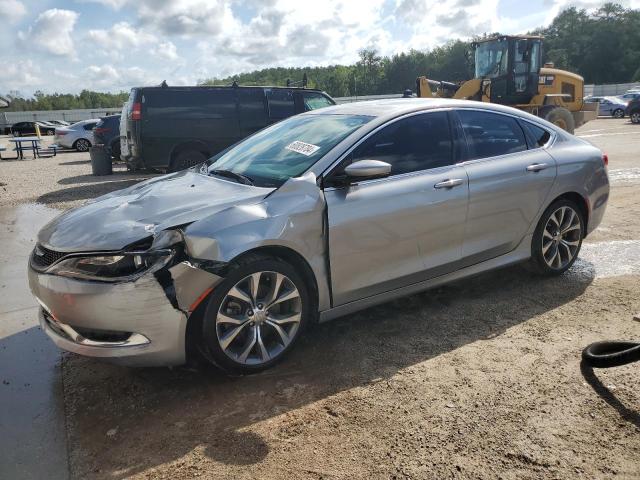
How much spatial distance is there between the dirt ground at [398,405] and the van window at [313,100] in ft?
26.5

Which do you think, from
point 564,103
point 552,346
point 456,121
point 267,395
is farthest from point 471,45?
point 267,395

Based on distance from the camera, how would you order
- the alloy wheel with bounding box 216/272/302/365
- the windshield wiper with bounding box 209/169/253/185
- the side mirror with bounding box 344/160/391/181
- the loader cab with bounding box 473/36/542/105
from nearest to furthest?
the alloy wheel with bounding box 216/272/302/365
the side mirror with bounding box 344/160/391/181
the windshield wiper with bounding box 209/169/253/185
the loader cab with bounding box 473/36/542/105

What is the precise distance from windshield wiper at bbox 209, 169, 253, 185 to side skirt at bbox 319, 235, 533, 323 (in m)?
1.04

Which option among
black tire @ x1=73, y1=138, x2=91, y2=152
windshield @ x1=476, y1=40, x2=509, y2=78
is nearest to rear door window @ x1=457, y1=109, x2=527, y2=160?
windshield @ x1=476, y1=40, x2=509, y2=78

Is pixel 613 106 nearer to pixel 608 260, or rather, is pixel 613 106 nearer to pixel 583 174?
pixel 608 260

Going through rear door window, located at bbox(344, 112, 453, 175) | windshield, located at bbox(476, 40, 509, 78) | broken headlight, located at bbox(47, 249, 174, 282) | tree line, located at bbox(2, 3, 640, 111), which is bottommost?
broken headlight, located at bbox(47, 249, 174, 282)

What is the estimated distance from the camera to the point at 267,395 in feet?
10.1

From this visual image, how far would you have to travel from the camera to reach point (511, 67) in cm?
1526

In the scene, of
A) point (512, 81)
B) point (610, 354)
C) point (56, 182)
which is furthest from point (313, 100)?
point (610, 354)

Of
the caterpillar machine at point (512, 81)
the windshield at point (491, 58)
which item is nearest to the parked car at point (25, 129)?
the caterpillar machine at point (512, 81)

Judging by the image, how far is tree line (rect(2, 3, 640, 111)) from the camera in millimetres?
72562

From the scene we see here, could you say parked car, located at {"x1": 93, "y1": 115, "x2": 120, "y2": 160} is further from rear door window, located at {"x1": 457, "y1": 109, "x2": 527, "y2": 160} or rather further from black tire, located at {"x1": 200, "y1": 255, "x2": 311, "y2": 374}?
black tire, located at {"x1": 200, "y1": 255, "x2": 311, "y2": 374}

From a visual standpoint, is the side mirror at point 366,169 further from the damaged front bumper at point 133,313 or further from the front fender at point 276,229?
the damaged front bumper at point 133,313

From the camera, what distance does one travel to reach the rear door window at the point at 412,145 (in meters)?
3.72
